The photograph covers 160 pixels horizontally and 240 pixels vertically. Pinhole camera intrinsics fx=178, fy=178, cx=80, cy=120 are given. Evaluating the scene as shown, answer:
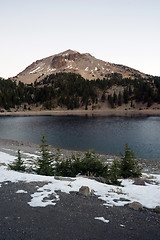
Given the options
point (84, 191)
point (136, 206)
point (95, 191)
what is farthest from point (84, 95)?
point (136, 206)

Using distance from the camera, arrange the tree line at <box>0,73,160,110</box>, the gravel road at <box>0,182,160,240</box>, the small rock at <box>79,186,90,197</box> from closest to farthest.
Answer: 1. the gravel road at <box>0,182,160,240</box>
2. the small rock at <box>79,186,90,197</box>
3. the tree line at <box>0,73,160,110</box>

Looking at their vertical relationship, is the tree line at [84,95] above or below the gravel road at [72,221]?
above

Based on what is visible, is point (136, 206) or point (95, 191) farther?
point (95, 191)

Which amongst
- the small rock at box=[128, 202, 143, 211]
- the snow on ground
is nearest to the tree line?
the snow on ground

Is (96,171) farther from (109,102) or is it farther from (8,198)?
(109,102)

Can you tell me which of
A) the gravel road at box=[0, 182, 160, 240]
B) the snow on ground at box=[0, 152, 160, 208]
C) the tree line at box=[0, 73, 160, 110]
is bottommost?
the snow on ground at box=[0, 152, 160, 208]

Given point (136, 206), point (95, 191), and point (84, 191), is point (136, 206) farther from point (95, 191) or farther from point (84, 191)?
point (84, 191)

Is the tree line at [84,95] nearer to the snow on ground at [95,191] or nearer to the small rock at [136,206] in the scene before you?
the snow on ground at [95,191]

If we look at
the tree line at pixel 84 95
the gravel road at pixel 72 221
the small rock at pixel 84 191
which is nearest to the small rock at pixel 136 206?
the gravel road at pixel 72 221

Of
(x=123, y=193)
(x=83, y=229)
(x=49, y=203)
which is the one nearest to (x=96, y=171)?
(x=123, y=193)

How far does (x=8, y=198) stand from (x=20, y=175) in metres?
2.81

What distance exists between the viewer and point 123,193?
7.58 metres

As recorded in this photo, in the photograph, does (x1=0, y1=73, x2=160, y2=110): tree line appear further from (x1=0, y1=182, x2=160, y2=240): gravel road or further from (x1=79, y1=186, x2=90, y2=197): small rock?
(x1=0, y1=182, x2=160, y2=240): gravel road

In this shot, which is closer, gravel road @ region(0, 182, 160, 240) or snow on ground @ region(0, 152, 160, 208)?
gravel road @ region(0, 182, 160, 240)
